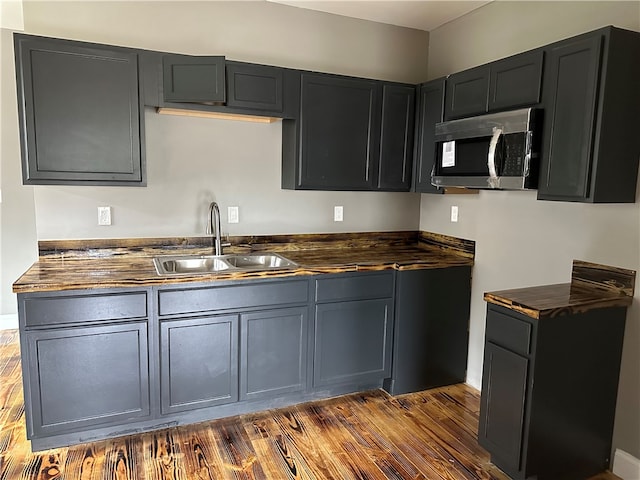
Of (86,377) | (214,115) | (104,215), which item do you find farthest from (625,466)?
(104,215)

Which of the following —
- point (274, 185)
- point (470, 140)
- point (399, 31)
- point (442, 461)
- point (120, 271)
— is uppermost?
point (399, 31)

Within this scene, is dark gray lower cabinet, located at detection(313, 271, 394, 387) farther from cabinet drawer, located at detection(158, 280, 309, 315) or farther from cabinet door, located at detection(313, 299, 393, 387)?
cabinet drawer, located at detection(158, 280, 309, 315)

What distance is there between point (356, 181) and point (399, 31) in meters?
1.32

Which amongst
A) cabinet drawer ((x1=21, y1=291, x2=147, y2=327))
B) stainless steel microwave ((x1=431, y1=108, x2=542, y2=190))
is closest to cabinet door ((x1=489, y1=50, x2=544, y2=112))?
stainless steel microwave ((x1=431, y1=108, x2=542, y2=190))

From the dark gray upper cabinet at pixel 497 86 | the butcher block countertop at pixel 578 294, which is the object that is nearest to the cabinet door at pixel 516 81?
the dark gray upper cabinet at pixel 497 86

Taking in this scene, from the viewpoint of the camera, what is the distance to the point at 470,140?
258 cm

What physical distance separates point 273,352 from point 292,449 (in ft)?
1.79

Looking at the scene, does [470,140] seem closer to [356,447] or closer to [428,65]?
[428,65]

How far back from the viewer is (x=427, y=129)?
3.09 m

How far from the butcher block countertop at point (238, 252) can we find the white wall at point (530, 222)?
0.67 ft

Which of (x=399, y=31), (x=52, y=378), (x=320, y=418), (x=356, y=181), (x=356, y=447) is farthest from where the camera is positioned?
(x=399, y=31)

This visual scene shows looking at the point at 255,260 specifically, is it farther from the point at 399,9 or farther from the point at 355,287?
the point at 399,9

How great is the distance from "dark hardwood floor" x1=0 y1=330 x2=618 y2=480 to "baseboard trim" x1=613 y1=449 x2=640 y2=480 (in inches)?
1.9

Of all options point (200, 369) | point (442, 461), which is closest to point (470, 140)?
point (442, 461)
